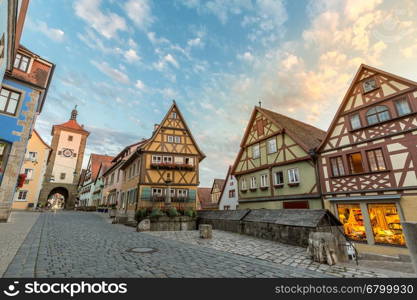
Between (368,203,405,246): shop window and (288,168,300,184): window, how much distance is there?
4.32 m

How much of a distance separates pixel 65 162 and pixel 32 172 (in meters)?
12.7

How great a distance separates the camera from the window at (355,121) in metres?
12.3

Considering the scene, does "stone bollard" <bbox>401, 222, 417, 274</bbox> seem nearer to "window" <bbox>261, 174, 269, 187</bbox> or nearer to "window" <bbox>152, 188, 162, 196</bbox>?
"window" <bbox>261, 174, 269, 187</bbox>

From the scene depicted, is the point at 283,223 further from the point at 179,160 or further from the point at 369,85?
the point at 179,160

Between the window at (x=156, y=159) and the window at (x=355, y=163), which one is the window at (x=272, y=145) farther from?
the window at (x=156, y=159)

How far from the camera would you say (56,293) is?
9.79 ft

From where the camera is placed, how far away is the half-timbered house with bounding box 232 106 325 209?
45.7 ft

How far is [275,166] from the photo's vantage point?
52.8ft

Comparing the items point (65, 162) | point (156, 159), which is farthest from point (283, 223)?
point (65, 162)

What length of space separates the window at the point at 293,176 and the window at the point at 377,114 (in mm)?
5276

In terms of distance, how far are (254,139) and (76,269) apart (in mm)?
16587

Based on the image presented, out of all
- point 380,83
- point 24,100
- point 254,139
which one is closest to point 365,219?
point 380,83

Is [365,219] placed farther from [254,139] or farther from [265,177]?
[254,139]

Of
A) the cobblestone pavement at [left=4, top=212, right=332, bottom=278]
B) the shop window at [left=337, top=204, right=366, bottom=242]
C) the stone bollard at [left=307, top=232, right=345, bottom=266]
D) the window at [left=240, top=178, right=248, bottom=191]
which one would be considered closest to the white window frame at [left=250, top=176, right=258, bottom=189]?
the window at [left=240, top=178, right=248, bottom=191]
